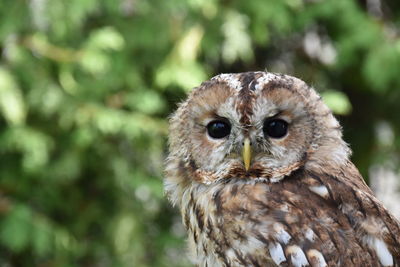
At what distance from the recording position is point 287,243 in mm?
2053

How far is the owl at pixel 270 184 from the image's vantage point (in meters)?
2.06

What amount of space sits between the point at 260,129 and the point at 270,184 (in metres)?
0.18

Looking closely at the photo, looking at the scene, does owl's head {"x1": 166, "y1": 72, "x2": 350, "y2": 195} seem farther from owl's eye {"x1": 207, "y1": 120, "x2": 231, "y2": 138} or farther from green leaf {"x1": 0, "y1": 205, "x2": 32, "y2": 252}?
green leaf {"x1": 0, "y1": 205, "x2": 32, "y2": 252}

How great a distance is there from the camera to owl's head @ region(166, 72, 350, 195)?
7.30 feet

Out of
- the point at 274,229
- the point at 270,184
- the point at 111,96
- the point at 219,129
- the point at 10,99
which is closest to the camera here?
the point at 274,229

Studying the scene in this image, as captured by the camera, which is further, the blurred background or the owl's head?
the blurred background

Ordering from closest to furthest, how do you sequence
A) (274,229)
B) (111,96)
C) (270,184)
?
(274,229) → (270,184) → (111,96)

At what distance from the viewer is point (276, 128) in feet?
7.45

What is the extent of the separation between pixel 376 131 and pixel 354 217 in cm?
345

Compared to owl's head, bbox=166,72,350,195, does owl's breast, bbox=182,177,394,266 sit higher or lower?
lower

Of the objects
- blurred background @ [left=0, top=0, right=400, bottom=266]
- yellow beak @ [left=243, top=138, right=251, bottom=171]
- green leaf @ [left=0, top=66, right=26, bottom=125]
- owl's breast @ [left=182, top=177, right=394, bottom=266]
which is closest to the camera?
owl's breast @ [left=182, top=177, right=394, bottom=266]

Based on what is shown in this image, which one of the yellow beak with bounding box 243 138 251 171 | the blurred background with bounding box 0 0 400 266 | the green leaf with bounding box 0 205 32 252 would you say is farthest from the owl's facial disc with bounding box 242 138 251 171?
the green leaf with bounding box 0 205 32 252

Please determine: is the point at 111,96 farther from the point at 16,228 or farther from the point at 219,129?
the point at 219,129

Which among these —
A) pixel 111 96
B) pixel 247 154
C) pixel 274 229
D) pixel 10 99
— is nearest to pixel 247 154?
pixel 247 154
